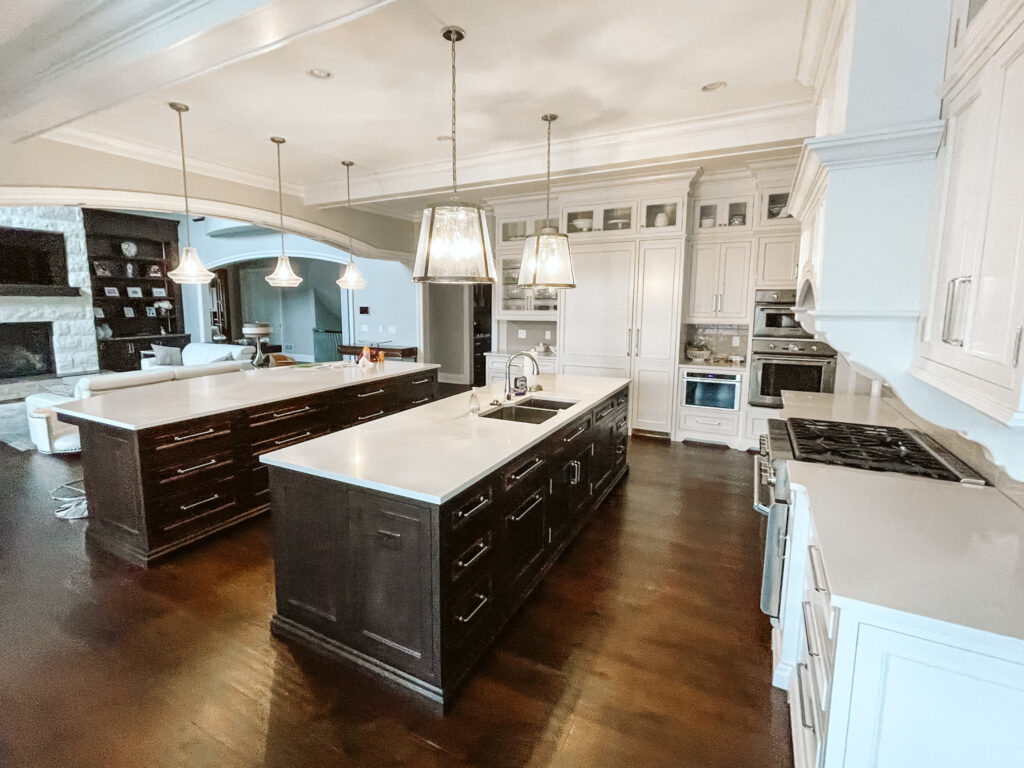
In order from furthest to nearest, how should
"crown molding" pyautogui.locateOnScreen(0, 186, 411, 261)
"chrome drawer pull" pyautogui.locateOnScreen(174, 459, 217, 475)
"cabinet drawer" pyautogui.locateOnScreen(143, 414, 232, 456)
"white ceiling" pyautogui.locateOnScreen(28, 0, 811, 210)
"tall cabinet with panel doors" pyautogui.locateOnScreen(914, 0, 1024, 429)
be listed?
"crown molding" pyautogui.locateOnScreen(0, 186, 411, 261) → "chrome drawer pull" pyautogui.locateOnScreen(174, 459, 217, 475) → "cabinet drawer" pyautogui.locateOnScreen(143, 414, 232, 456) → "white ceiling" pyautogui.locateOnScreen(28, 0, 811, 210) → "tall cabinet with panel doors" pyautogui.locateOnScreen(914, 0, 1024, 429)

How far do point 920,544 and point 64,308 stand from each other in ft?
Answer: 32.8

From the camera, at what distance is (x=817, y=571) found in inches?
56.6

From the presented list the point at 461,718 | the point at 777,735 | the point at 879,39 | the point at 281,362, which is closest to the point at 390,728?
the point at 461,718

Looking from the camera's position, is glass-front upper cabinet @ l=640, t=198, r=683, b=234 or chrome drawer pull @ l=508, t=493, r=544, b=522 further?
glass-front upper cabinet @ l=640, t=198, r=683, b=234

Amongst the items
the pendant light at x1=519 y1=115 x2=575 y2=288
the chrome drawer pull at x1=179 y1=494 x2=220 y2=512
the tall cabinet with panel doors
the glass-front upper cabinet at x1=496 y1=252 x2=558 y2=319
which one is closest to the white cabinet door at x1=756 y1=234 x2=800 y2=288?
the glass-front upper cabinet at x1=496 y1=252 x2=558 y2=319

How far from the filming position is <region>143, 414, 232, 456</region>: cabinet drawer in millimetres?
2711

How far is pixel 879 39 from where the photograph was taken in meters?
1.50

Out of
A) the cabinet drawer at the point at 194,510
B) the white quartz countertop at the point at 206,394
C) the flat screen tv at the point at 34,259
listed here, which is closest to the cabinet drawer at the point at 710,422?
the white quartz countertop at the point at 206,394

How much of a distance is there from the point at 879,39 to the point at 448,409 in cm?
241

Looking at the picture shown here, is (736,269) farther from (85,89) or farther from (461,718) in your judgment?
(85,89)

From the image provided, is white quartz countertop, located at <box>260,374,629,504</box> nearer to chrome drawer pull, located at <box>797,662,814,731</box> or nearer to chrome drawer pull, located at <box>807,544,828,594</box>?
chrome drawer pull, located at <box>807,544,828,594</box>

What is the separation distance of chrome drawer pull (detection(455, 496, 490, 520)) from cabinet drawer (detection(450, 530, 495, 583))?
123 mm

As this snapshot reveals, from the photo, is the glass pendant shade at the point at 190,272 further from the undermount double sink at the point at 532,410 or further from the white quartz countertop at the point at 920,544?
the white quartz countertop at the point at 920,544

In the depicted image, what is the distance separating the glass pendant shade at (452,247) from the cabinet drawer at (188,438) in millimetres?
1792
